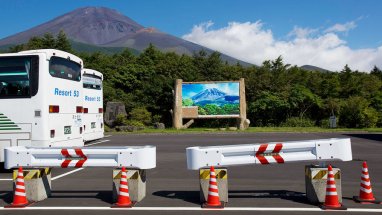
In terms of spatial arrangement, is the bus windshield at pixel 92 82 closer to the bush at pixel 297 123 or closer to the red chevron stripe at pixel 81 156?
the red chevron stripe at pixel 81 156

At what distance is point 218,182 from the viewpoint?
21.7ft

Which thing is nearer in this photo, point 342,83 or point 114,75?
point 342,83

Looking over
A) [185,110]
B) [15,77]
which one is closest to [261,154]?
[15,77]

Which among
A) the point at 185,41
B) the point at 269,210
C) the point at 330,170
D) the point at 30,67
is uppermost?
the point at 185,41

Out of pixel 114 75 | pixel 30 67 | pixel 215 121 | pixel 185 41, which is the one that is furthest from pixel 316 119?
pixel 185 41

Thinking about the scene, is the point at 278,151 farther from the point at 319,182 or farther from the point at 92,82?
the point at 92,82

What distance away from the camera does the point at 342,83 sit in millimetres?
35781

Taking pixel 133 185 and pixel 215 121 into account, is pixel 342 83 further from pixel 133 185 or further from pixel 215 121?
pixel 133 185

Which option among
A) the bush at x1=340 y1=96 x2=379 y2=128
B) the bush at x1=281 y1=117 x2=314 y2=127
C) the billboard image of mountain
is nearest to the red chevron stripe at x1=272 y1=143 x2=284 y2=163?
the billboard image of mountain

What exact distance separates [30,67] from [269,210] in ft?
24.6

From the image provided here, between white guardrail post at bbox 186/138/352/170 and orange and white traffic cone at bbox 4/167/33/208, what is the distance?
3104 mm

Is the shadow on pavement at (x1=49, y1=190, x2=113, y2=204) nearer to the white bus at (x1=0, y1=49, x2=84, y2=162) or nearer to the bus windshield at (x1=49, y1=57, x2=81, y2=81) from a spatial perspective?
the white bus at (x1=0, y1=49, x2=84, y2=162)

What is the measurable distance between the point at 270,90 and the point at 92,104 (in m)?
21.1

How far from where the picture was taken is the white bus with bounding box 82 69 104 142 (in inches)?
643
